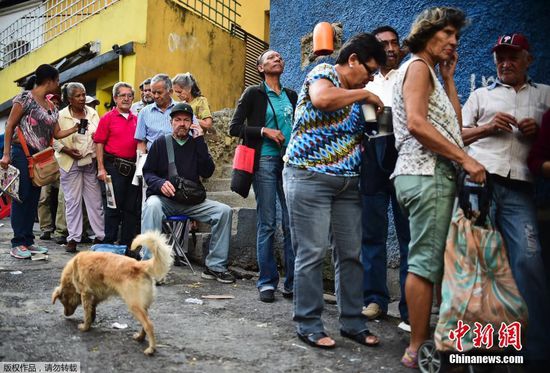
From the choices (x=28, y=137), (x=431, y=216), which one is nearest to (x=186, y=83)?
(x=28, y=137)

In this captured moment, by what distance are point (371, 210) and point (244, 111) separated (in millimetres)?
1518

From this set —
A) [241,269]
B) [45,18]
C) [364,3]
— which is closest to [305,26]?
[364,3]

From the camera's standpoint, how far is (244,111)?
485cm

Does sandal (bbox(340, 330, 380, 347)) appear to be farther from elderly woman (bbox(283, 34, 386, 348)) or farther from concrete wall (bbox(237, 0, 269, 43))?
concrete wall (bbox(237, 0, 269, 43))

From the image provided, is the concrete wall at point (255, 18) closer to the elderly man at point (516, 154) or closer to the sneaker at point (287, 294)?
the sneaker at point (287, 294)

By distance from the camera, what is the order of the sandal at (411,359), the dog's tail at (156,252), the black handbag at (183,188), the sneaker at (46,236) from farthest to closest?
the sneaker at (46,236) → the black handbag at (183,188) → the dog's tail at (156,252) → the sandal at (411,359)

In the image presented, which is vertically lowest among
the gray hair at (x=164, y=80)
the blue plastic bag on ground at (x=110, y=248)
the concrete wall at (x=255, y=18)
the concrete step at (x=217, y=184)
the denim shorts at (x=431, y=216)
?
the blue plastic bag on ground at (x=110, y=248)

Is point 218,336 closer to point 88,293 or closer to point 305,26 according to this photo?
point 88,293

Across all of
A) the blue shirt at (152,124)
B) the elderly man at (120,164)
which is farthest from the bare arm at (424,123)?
the elderly man at (120,164)

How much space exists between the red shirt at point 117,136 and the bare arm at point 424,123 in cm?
428

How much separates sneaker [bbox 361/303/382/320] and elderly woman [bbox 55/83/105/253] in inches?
162

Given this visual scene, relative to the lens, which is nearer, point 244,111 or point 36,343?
point 36,343

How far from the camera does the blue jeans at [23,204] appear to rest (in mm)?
5770

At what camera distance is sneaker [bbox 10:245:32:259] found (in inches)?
232
